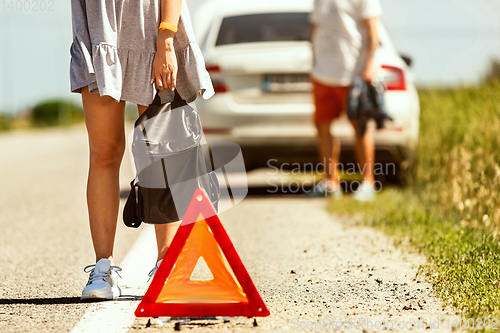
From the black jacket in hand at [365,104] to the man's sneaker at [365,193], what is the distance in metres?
0.49

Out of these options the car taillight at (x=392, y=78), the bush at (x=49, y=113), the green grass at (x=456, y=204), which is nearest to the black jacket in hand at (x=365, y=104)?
the car taillight at (x=392, y=78)

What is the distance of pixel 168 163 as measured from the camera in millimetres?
2965

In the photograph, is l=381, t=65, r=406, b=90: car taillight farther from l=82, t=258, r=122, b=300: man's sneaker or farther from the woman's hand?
l=82, t=258, r=122, b=300: man's sneaker

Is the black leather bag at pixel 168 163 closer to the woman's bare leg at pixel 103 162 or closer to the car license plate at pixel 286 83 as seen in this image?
the woman's bare leg at pixel 103 162

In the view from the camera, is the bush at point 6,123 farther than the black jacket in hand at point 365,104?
Yes

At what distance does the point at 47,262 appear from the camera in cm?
405

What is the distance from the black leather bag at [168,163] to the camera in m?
2.94

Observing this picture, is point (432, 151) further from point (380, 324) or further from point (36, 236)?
point (380, 324)

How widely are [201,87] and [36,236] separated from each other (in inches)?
94.6

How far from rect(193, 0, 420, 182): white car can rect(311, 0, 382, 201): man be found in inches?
5.8

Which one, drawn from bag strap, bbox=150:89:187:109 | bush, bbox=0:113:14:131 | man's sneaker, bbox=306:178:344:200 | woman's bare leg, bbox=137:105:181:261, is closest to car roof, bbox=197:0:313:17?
man's sneaker, bbox=306:178:344:200

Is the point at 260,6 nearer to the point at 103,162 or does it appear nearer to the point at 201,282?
the point at 103,162

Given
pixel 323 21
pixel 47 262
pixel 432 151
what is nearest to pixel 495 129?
pixel 432 151

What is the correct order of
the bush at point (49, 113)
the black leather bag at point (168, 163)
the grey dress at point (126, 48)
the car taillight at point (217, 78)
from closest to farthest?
the black leather bag at point (168, 163) → the grey dress at point (126, 48) → the car taillight at point (217, 78) → the bush at point (49, 113)
